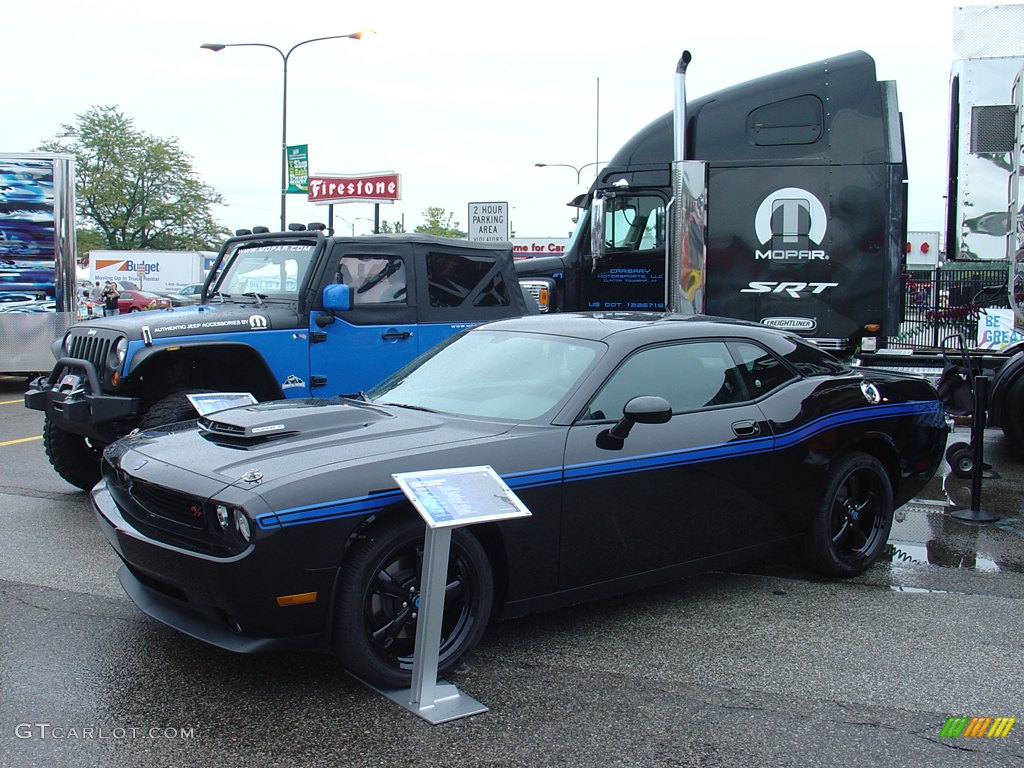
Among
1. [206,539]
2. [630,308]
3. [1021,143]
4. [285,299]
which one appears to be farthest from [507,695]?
[630,308]

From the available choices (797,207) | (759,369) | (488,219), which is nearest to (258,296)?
(759,369)

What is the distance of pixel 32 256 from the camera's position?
13.3 metres

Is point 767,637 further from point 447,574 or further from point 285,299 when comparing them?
point 285,299

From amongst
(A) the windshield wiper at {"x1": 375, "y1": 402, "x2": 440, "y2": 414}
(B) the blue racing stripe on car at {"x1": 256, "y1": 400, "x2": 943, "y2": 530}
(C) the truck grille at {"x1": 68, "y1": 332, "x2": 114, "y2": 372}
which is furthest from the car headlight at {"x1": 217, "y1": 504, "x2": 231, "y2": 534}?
(C) the truck grille at {"x1": 68, "y1": 332, "x2": 114, "y2": 372}

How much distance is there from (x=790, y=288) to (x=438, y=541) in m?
7.76

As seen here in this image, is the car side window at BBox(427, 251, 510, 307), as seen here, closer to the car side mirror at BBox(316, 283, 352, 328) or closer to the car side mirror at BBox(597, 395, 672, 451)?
the car side mirror at BBox(316, 283, 352, 328)

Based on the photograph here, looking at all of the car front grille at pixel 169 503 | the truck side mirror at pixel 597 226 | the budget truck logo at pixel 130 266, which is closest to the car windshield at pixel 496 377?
the car front grille at pixel 169 503

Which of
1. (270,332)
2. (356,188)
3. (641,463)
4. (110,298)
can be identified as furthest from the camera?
(356,188)

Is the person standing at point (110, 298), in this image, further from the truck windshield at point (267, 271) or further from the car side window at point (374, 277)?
the car side window at point (374, 277)

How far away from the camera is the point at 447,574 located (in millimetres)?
3840

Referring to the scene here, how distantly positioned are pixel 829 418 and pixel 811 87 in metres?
6.31

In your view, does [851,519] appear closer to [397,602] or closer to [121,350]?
[397,602]

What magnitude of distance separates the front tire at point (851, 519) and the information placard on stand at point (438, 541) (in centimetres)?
235

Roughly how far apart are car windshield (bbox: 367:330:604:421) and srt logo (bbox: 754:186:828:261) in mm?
6047
